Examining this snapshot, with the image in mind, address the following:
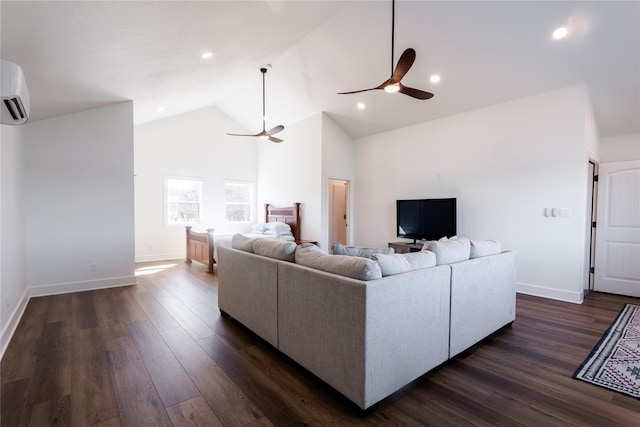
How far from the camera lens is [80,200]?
4293mm

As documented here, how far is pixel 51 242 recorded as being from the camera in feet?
13.5

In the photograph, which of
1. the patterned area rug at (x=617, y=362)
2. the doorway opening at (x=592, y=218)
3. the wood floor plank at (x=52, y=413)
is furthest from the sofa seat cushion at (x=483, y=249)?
the wood floor plank at (x=52, y=413)

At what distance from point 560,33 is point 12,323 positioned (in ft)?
21.1

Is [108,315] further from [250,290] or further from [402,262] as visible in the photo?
[402,262]

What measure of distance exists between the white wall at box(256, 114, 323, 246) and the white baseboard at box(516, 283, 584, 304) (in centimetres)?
361

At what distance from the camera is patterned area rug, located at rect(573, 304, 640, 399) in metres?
2.15

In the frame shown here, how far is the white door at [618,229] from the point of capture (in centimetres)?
432

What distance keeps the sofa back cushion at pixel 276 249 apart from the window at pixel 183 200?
5160mm

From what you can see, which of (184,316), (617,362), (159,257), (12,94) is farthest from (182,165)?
(617,362)

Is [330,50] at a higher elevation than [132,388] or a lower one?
higher

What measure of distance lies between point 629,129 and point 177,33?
611 centimetres

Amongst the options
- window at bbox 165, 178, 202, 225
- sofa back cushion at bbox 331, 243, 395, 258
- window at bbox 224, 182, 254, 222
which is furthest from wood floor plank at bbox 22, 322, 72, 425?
window at bbox 224, 182, 254, 222

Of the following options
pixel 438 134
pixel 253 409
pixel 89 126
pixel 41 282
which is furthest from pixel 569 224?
pixel 41 282

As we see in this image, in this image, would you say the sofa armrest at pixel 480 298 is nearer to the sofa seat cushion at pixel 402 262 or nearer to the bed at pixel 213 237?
the sofa seat cushion at pixel 402 262
